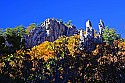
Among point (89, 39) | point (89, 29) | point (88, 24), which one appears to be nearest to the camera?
point (89, 39)

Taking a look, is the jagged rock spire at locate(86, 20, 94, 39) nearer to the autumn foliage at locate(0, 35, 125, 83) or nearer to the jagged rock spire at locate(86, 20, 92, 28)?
the jagged rock spire at locate(86, 20, 92, 28)

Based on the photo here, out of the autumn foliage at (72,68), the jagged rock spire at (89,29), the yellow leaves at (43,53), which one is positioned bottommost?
the autumn foliage at (72,68)

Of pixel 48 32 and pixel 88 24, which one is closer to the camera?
pixel 88 24

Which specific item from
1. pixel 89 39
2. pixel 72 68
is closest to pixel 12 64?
pixel 72 68

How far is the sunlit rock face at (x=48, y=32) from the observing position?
97931mm

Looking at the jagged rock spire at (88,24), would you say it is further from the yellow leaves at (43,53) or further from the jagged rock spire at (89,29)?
the yellow leaves at (43,53)

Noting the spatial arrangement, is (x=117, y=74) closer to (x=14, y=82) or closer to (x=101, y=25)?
(x=14, y=82)

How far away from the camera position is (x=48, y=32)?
3976 inches

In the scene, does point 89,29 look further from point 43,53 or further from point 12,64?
point 12,64

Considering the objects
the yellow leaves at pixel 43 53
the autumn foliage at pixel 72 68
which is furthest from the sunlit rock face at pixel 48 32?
the autumn foliage at pixel 72 68

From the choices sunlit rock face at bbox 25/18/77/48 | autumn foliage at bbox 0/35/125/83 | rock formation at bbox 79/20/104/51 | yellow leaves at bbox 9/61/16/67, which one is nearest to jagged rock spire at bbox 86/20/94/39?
rock formation at bbox 79/20/104/51

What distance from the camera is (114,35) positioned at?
98.8 metres

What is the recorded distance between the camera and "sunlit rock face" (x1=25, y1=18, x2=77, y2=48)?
321ft

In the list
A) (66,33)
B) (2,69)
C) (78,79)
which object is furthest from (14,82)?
(66,33)
